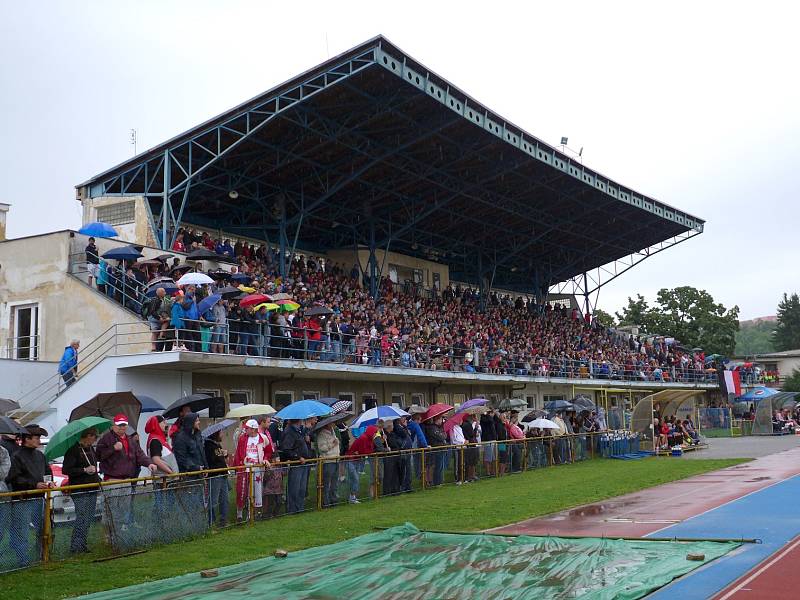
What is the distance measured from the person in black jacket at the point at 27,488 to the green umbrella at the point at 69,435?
0.76ft

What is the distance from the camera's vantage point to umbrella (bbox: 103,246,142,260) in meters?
23.3

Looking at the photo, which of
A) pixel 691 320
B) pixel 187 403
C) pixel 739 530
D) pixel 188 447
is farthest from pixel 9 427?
pixel 691 320

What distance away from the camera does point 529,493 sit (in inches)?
771

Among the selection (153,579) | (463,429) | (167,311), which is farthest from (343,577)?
(463,429)

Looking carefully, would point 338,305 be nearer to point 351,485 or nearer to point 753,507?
point 351,485

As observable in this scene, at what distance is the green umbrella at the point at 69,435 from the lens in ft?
41.7

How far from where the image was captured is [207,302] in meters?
21.8

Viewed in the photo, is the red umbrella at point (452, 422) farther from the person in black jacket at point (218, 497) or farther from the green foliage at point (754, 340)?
the green foliage at point (754, 340)

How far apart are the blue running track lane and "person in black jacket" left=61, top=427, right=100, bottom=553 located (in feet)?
24.5

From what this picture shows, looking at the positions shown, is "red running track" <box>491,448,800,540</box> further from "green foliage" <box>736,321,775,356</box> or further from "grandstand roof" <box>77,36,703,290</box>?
"green foliage" <box>736,321,775,356</box>

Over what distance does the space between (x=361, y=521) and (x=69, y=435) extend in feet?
16.9

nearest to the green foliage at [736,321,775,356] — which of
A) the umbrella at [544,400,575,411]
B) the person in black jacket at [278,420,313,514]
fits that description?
the umbrella at [544,400,575,411]

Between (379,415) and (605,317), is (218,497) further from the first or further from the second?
(605,317)

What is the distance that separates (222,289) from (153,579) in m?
12.4
